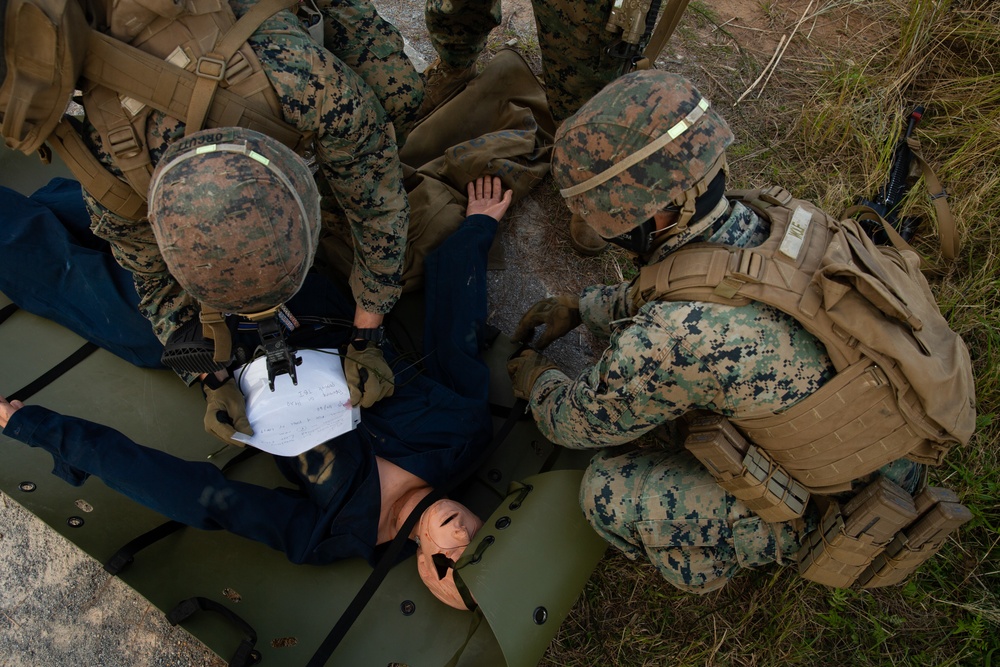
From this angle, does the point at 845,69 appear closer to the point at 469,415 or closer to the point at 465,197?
the point at 465,197

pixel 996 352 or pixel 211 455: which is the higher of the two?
pixel 996 352

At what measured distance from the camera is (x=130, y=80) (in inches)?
74.7

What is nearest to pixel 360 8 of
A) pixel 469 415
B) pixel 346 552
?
pixel 469 415

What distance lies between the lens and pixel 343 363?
2.70 metres

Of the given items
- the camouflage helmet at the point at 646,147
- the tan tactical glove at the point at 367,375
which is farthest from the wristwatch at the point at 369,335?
the camouflage helmet at the point at 646,147

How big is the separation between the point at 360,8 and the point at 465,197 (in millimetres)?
1024

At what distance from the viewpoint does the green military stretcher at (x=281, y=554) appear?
239cm

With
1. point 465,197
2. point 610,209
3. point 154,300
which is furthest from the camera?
point 465,197

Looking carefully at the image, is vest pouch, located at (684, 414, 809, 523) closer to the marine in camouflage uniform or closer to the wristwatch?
the marine in camouflage uniform

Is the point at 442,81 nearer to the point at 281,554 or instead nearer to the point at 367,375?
the point at 367,375

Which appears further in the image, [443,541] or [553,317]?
[553,317]

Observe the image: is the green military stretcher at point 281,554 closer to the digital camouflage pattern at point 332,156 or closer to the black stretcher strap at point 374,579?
the black stretcher strap at point 374,579

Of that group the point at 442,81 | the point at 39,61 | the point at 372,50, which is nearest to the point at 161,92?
the point at 39,61

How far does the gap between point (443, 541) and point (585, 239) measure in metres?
1.78
